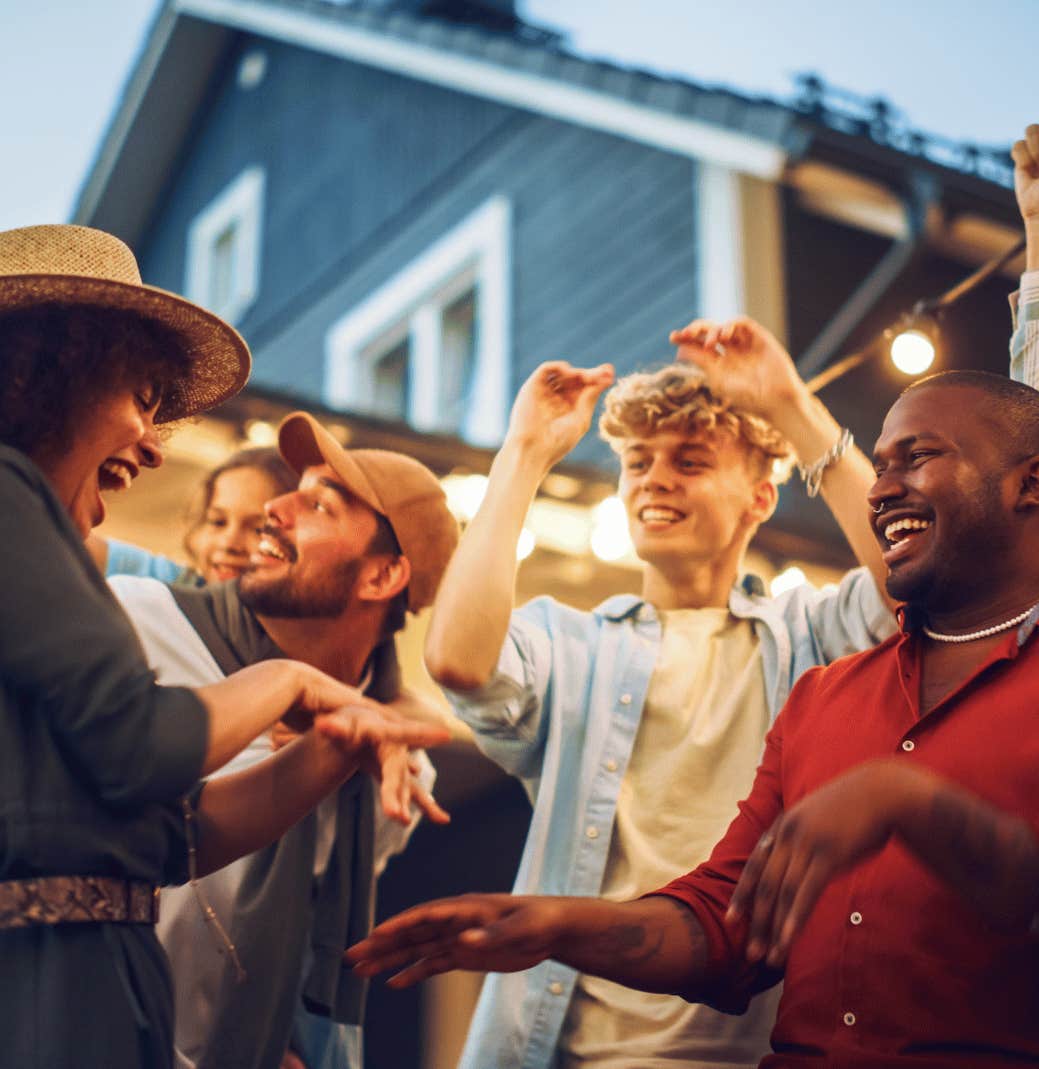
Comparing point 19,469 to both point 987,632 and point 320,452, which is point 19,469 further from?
point 320,452

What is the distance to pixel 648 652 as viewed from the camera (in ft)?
10.8

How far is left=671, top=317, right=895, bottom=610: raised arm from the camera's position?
3.18 meters

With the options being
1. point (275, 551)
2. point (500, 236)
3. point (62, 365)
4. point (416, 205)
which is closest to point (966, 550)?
point (62, 365)

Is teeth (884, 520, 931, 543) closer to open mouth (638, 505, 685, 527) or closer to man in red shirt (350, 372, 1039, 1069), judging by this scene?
man in red shirt (350, 372, 1039, 1069)

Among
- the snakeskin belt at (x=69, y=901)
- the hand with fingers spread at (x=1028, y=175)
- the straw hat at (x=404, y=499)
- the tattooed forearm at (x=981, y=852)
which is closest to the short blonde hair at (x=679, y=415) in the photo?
the straw hat at (x=404, y=499)

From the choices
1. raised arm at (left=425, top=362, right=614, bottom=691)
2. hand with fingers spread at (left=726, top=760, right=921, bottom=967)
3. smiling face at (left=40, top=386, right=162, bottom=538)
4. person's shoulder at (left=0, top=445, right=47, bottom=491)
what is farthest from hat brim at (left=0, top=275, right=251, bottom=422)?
hand with fingers spread at (left=726, top=760, right=921, bottom=967)

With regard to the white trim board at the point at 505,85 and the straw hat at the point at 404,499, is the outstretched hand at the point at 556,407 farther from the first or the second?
the white trim board at the point at 505,85

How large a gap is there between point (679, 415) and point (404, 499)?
71 centimetres

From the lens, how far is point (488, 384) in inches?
412

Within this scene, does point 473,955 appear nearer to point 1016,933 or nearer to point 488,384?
point 1016,933

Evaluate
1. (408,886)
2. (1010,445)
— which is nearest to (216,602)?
(1010,445)

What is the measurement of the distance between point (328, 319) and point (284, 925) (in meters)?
10.1

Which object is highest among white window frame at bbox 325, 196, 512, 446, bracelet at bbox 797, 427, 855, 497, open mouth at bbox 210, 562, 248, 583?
white window frame at bbox 325, 196, 512, 446

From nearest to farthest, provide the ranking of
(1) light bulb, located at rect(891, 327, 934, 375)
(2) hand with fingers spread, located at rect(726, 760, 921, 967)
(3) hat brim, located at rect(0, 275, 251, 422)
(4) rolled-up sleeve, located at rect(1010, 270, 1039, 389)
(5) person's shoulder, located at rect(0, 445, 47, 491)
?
(2) hand with fingers spread, located at rect(726, 760, 921, 967)
(5) person's shoulder, located at rect(0, 445, 47, 491)
(3) hat brim, located at rect(0, 275, 251, 422)
(4) rolled-up sleeve, located at rect(1010, 270, 1039, 389)
(1) light bulb, located at rect(891, 327, 934, 375)
